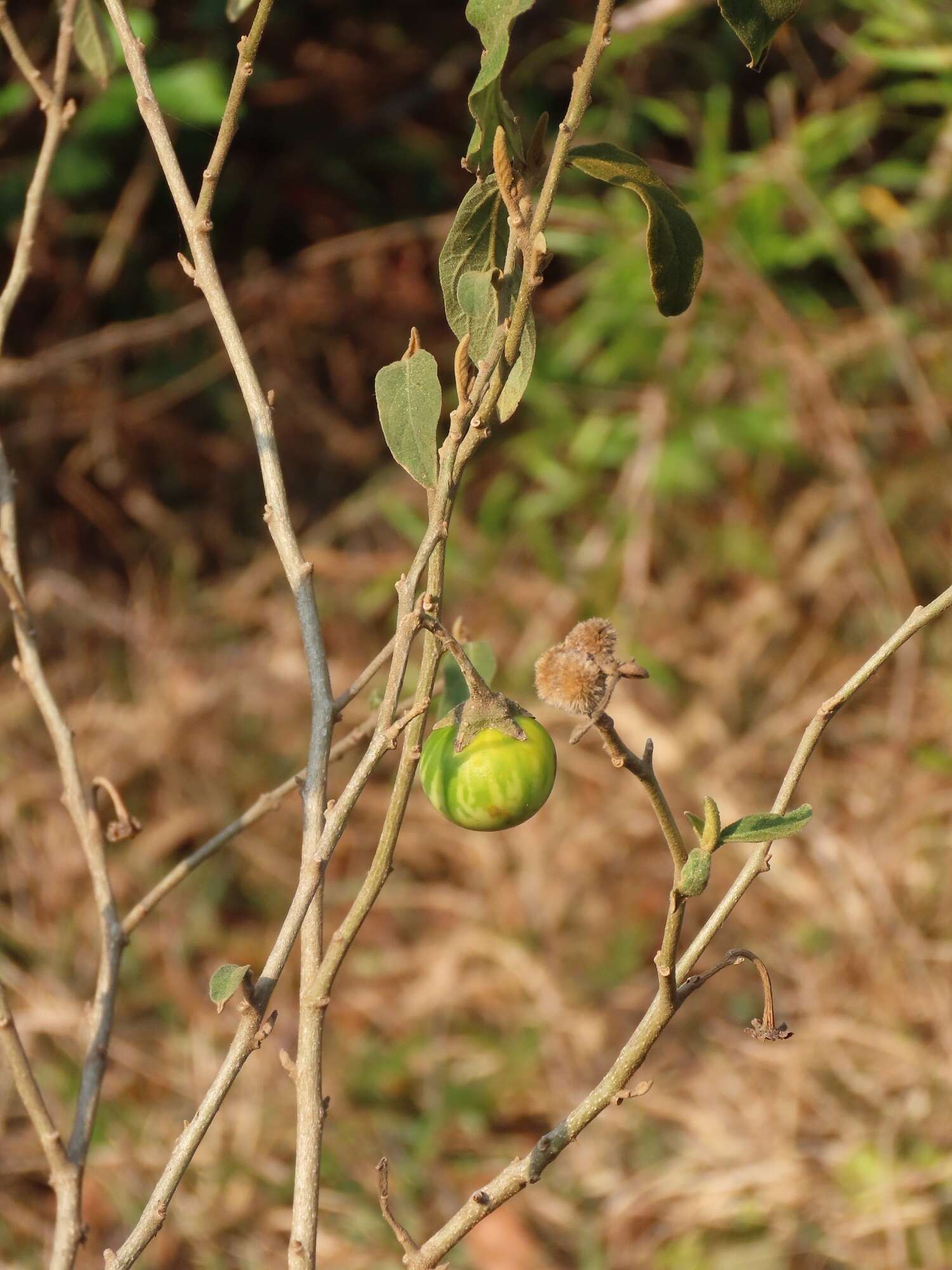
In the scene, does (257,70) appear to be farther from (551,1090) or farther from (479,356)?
(479,356)

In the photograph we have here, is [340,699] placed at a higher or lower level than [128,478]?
lower

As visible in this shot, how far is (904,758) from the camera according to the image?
2570 millimetres

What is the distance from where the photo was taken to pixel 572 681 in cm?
60

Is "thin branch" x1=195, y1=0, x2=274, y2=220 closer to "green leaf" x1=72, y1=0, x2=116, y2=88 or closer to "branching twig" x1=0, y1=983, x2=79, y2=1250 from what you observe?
"green leaf" x1=72, y1=0, x2=116, y2=88

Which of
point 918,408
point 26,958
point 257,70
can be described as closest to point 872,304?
point 918,408

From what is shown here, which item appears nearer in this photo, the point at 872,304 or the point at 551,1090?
the point at 551,1090

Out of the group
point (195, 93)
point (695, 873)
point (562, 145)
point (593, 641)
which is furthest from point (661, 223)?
point (195, 93)

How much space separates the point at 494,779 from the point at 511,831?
83.1 inches

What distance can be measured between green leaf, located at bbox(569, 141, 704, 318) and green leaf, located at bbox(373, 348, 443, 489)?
0.45ft

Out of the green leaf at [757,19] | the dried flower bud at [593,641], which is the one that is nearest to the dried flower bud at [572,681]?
the dried flower bud at [593,641]

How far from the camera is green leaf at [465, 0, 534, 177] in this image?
2.02ft

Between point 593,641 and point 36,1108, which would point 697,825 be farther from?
point 36,1108

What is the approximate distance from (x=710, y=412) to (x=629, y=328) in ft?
0.88

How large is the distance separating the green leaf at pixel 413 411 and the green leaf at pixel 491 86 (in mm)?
115
